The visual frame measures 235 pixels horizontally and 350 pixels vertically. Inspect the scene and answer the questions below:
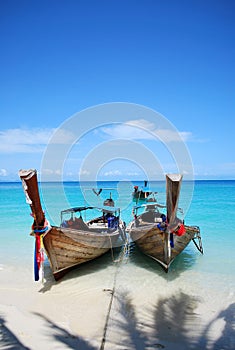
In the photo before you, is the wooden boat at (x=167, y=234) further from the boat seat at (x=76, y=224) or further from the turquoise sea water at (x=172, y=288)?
the boat seat at (x=76, y=224)

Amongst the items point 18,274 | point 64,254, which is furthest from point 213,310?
point 18,274

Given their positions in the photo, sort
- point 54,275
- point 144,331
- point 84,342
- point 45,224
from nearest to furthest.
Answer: point 84,342 → point 144,331 → point 45,224 → point 54,275

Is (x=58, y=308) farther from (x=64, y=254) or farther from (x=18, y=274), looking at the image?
(x=18, y=274)

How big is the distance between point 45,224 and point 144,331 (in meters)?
3.54

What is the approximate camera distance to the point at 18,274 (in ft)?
28.8

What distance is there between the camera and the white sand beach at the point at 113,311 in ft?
16.3

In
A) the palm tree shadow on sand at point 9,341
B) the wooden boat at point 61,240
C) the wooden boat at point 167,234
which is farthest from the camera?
the wooden boat at point 167,234

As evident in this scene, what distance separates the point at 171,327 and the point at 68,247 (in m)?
3.77

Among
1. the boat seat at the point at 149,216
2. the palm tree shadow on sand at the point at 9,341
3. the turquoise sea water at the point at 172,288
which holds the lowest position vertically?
the turquoise sea water at the point at 172,288

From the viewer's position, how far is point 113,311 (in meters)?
6.20

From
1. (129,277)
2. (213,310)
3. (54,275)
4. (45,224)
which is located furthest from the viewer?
(129,277)

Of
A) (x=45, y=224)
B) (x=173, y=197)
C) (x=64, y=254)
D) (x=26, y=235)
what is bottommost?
(x=26, y=235)

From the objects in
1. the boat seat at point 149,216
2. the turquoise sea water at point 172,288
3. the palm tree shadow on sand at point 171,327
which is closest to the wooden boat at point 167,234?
the turquoise sea water at point 172,288

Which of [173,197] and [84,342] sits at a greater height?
[173,197]
